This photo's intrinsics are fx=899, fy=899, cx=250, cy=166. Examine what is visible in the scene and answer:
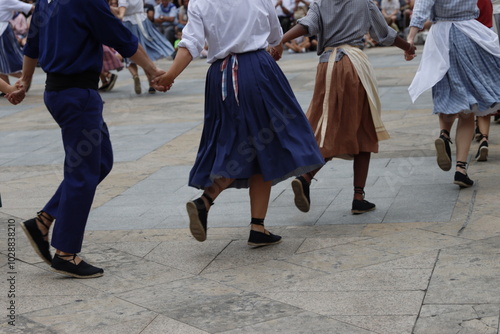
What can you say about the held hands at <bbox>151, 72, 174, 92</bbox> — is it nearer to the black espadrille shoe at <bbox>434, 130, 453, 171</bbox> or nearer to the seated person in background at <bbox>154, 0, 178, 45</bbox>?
the black espadrille shoe at <bbox>434, 130, 453, 171</bbox>

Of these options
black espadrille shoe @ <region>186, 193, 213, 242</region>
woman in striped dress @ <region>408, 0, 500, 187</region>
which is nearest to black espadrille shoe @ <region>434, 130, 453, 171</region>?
woman in striped dress @ <region>408, 0, 500, 187</region>

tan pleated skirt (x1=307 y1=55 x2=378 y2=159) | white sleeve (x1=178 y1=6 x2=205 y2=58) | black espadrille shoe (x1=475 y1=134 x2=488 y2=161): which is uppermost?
white sleeve (x1=178 y1=6 x2=205 y2=58)

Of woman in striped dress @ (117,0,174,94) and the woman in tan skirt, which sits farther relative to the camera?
woman in striped dress @ (117,0,174,94)

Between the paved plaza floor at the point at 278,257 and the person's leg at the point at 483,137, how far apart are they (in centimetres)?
8

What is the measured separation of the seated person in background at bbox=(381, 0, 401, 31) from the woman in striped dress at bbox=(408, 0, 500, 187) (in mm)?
14314

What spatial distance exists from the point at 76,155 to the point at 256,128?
1.02 m

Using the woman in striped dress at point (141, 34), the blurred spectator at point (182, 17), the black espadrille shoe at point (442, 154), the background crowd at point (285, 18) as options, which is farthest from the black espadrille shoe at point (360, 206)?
the blurred spectator at point (182, 17)

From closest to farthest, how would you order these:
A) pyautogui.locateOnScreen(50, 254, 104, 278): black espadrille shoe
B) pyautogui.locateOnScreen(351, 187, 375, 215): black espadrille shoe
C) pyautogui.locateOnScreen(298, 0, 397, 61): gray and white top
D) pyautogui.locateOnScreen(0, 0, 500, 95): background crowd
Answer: pyautogui.locateOnScreen(50, 254, 104, 278): black espadrille shoe
pyautogui.locateOnScreen(298, 0, 397, 61): gray and white top
pyautogui.locateOnScreen(351, 187, 375, 215): black espadrille shoe
pyautogui.locateOnScreen(0, 0, 500, 95): background crowd

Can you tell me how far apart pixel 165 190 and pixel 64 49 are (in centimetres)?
248

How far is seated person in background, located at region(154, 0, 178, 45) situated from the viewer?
71.4ft

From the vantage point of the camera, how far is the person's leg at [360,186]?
19.4 ft

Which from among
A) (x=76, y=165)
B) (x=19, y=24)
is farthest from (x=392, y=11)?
(x=76, y=165)

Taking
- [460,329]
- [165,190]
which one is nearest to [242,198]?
[165,190]

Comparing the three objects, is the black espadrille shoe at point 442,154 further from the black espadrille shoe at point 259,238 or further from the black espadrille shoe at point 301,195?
the black espadrille shoe at point 259,238
